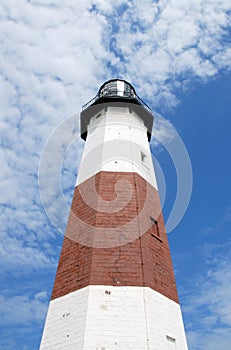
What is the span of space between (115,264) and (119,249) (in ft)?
1.54

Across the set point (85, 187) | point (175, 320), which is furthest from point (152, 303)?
point (85, 187)

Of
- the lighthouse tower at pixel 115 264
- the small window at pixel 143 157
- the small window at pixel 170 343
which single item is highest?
the small window at pixel 143 157

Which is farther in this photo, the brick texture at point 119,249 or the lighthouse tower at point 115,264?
the brick texture at point 119,249

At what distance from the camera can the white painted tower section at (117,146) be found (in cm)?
1262

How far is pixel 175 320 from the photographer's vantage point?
988 cm

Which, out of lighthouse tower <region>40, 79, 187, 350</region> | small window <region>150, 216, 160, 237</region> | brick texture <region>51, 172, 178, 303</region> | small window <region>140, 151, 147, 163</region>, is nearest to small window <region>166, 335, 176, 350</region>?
lighthouse tower <region>40, 79, 187, 350</region>

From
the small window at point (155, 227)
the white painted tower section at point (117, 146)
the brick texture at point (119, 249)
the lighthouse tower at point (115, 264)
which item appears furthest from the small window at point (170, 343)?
the white painted tower section at point (117, 146)

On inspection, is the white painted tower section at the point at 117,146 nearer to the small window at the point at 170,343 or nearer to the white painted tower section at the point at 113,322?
the white painted tower section at the point at 113,322

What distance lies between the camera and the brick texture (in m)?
9.65

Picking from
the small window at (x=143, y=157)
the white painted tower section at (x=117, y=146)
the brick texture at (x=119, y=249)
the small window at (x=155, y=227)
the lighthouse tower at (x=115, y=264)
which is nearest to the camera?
the lighthouse tower at (x=115, y=264)

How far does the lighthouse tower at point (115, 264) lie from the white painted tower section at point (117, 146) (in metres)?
0.04

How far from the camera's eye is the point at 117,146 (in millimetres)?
13148

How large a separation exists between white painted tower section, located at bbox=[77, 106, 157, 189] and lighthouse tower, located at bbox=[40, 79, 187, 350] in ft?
0.14

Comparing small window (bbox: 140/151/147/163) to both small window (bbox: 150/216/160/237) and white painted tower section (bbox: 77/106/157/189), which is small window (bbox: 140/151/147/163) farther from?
small window (bbox: 150/216/160/237)
